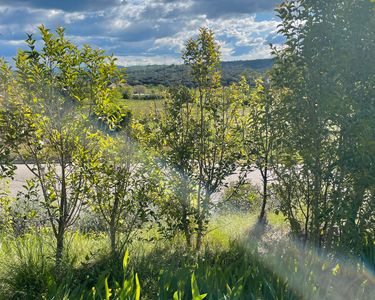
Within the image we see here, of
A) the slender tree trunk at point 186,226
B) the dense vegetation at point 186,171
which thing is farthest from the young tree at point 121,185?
the slender tree trunk at point 186,226

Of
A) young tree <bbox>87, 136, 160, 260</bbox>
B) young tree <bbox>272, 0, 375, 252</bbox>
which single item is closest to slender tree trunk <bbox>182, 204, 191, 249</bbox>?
young tree <bbox>87, 136, 160, 260</bbox>

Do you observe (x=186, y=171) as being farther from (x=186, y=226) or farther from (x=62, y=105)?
(x=62, y=105)

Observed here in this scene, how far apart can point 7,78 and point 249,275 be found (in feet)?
10.6

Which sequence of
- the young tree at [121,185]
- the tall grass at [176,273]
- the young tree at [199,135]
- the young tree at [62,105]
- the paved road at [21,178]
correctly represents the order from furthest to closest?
the paved road at [21,178]
the young tree at [199,135]
the young tree at [121,185]
the young tree at [62,105]
the tall grass at [176,273]

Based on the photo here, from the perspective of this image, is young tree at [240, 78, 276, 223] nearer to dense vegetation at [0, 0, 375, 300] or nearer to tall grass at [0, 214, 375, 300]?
dense vegetation at [0, 0, 375, 300]

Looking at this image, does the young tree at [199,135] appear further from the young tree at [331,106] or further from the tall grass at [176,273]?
the young tree at [331,106]

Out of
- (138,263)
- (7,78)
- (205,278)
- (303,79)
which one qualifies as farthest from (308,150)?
(7,78)

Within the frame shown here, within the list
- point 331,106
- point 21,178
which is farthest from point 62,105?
point 21,178

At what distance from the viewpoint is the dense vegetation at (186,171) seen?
154 inches

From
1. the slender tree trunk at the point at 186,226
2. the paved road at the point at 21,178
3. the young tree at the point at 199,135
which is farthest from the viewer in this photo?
the paved road at the point at 21,178

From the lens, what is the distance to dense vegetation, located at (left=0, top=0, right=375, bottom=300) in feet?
12.8

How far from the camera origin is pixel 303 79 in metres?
4.53

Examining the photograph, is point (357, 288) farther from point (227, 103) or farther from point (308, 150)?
point (227, 103)

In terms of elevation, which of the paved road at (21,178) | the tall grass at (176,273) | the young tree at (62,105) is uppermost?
the young tree at (62,105)
